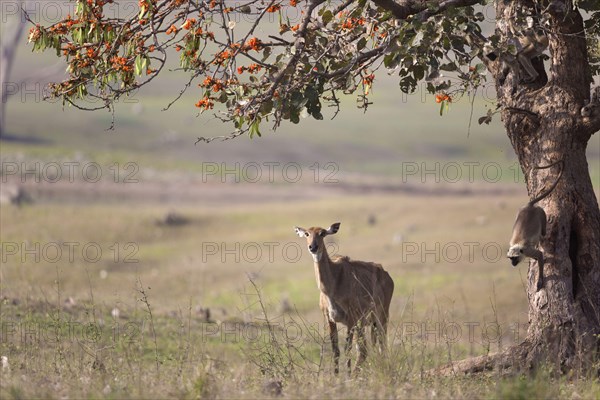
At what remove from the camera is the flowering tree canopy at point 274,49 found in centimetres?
1027

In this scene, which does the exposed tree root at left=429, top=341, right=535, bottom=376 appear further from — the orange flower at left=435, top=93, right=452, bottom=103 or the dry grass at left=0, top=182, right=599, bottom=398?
the orange flower at left=435, top=93, right=452, bottom=103

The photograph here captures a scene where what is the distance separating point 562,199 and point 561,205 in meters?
0.08

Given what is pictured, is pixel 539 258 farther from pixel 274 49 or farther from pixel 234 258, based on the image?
pixel 234 258

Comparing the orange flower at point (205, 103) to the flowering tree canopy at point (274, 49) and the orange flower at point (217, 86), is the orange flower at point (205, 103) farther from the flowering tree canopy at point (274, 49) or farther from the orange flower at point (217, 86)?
the orange flower at point (217, 86)

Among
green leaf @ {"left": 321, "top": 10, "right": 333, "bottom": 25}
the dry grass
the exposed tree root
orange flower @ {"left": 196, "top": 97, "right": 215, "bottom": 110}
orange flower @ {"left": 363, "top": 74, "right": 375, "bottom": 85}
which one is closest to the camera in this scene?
the dry grass

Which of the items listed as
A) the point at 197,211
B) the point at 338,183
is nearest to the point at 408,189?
the point at 338,183

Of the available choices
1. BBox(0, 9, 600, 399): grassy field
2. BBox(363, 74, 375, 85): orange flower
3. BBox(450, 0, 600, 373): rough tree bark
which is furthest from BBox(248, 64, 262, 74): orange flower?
BBox(450, 0, 600, 373): rough tree bark

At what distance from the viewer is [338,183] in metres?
57.4

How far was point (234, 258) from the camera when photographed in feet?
109

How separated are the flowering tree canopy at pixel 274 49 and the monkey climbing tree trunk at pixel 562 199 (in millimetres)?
675

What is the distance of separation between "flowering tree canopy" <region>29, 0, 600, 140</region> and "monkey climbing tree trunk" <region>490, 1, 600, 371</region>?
2.22ft

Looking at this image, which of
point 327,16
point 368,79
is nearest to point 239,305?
point 368,79

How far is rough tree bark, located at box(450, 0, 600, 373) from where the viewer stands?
1116 centimetres

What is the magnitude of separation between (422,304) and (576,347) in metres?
15.2
